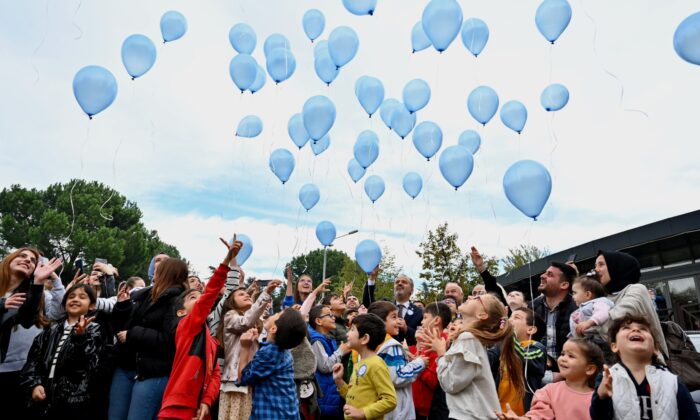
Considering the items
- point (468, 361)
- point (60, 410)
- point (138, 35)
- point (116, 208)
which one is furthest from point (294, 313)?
point (116, 208)

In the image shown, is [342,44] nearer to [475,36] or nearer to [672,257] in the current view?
[475,36]

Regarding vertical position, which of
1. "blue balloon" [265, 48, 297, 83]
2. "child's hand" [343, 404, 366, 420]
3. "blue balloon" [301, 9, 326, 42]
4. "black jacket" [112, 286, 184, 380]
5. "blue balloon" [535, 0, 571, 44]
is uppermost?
"blue balloon" [301, 9, 326, 42]

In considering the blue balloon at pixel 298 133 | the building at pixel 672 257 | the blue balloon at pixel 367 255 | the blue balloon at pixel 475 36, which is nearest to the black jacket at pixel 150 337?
the blue balloon at pixel 367 255

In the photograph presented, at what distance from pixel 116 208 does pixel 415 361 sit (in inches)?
1608

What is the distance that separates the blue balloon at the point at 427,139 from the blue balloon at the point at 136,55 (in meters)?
4.21

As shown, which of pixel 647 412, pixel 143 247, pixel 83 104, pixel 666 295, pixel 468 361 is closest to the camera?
pixel 647 412

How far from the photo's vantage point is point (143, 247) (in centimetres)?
3812

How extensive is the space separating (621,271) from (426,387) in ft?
6.26

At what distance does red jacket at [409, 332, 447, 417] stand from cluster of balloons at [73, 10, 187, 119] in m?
4.95

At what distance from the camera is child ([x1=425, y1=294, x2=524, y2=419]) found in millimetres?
2898

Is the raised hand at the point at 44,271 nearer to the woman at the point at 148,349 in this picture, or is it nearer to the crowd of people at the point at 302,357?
the crowd of people at the point at 302,357

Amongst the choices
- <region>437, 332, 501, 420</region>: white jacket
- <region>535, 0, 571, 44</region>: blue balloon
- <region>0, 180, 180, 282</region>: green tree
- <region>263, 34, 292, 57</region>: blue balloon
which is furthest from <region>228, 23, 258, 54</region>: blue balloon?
<region>0, 180, 180, 282</region>: green tree

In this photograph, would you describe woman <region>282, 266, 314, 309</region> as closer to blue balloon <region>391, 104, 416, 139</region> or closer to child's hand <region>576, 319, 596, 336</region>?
child's hand <region>576, 319, 596, 336</region>

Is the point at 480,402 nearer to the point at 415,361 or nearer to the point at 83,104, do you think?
the point at 415,361
